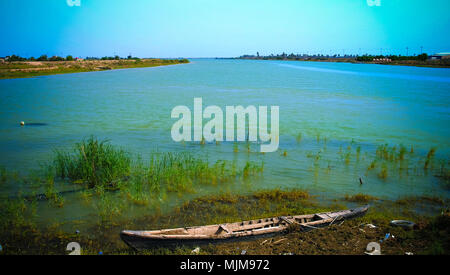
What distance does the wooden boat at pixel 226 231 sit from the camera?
5672 millimetres

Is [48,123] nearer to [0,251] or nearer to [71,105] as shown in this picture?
[71,105]

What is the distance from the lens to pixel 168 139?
15414mm

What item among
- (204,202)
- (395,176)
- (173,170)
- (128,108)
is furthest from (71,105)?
(395,176)

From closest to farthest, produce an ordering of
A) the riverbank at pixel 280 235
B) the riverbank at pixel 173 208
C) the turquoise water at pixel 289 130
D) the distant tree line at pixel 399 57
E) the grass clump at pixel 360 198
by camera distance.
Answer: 1. the riverbank at pixel 280 235
2. the riverbank at pixel 173 208
3. the grass clump at pixel 360 198
4. the turquoise water at pixel 289 130
5. the distant tree line at pixel 399 57

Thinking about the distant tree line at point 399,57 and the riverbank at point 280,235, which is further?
the distant tree line at point 399,57

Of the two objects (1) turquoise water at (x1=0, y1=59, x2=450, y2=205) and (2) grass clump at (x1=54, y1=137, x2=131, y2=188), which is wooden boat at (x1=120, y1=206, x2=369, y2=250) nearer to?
(1) turquoise water at (x1=0, y1=59, x2=450, y2=205)

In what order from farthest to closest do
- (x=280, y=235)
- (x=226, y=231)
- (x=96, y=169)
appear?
(x=96, y=169)
(x=280, y=235)
(x=226, y=231)

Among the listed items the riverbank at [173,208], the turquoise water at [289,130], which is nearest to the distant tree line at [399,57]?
the turquoise water at [289,130]

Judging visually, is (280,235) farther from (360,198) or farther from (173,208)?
(360,198)

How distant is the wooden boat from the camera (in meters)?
5.67

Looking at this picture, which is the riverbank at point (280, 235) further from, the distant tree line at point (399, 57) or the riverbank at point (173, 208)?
the distant tree line at point (399, 57)

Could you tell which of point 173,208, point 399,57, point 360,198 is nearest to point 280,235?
point 173,208

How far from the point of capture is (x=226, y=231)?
20.3 ft

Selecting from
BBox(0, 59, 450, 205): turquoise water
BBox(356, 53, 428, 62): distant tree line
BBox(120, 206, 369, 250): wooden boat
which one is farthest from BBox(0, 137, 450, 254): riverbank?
BBox(356, 53, 428, 62): distant tree line
